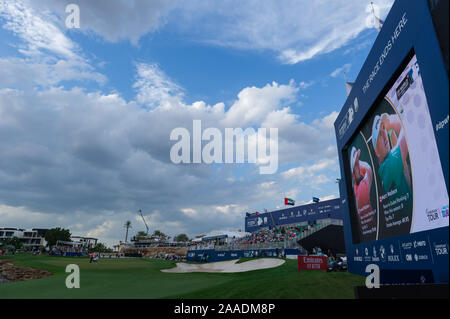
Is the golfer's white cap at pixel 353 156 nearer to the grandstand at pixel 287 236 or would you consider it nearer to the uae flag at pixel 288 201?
the grandstand at pixel 287 236

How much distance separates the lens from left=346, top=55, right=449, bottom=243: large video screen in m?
Result: 8.81

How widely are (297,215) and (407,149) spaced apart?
52.5 m

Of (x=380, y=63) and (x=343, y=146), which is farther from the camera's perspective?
(x=343, y=146)

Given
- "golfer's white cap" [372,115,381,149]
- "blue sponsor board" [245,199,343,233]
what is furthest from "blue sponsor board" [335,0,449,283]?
"blue sponsor board" [245,199,343,233]

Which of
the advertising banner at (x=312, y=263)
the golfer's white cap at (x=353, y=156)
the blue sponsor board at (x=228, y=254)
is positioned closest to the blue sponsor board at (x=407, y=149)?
the golfer's white cap at (x=353, y=156)

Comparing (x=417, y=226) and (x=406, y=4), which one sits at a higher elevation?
(x=406, y=4)

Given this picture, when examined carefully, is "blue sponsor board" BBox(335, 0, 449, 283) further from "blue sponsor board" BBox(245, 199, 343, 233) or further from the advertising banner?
"blue sponsor board" BBox(245, 199, 343, 233)

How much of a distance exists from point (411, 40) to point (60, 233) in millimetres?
132195

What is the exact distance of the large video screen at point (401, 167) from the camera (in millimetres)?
8812

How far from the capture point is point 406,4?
32.3 ft
